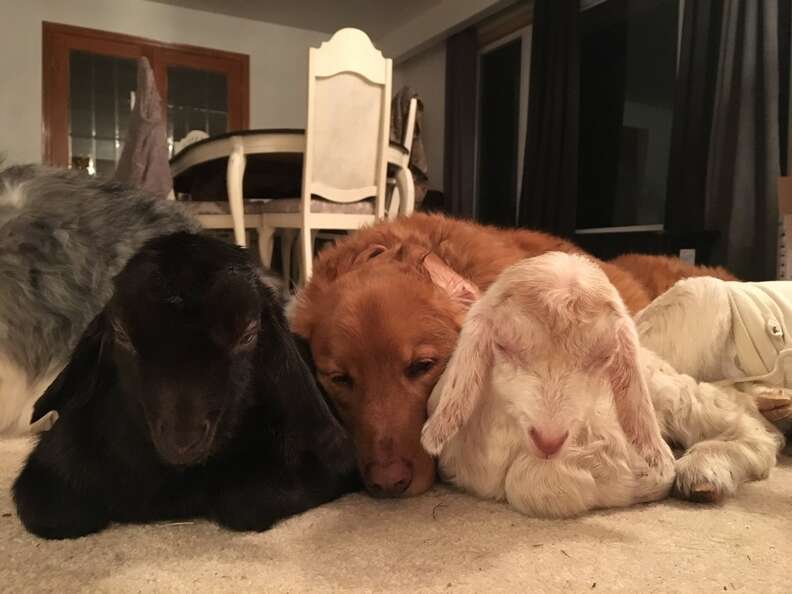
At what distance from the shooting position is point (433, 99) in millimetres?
7582

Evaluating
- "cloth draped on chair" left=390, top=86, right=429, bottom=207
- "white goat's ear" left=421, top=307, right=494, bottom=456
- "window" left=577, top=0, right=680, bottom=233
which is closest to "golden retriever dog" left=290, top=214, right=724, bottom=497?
"white goat's ear" left=421, top=307, right=494, bottom=456

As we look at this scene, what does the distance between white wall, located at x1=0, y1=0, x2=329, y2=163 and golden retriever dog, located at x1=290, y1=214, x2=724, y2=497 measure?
6.10m

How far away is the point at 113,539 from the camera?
1035 mm

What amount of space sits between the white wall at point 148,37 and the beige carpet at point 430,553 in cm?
642

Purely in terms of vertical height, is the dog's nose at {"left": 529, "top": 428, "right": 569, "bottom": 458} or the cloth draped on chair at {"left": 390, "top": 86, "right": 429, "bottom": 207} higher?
the cloth draped on chair at {"left": 390, "top": 86, "right": 429, "bottom": 207}

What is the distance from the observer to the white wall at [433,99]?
742 centimetres

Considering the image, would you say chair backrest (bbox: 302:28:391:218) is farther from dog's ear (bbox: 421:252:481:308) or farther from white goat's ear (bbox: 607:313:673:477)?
white goat's ear (bbox: 607:313:673:477)

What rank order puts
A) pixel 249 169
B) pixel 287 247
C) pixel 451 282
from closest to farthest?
pixel 451 282 < pixel 249 169 < pixel 287 247

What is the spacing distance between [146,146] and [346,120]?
3.38 feet

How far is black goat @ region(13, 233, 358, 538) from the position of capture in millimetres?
903

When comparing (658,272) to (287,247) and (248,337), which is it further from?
(287,247)

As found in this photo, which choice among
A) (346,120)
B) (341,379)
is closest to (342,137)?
(346,120)

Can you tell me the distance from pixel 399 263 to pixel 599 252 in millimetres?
4468

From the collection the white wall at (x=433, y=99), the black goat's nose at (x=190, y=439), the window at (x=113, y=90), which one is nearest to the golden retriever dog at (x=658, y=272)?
the black goat's nose at (x=190, y=439)
